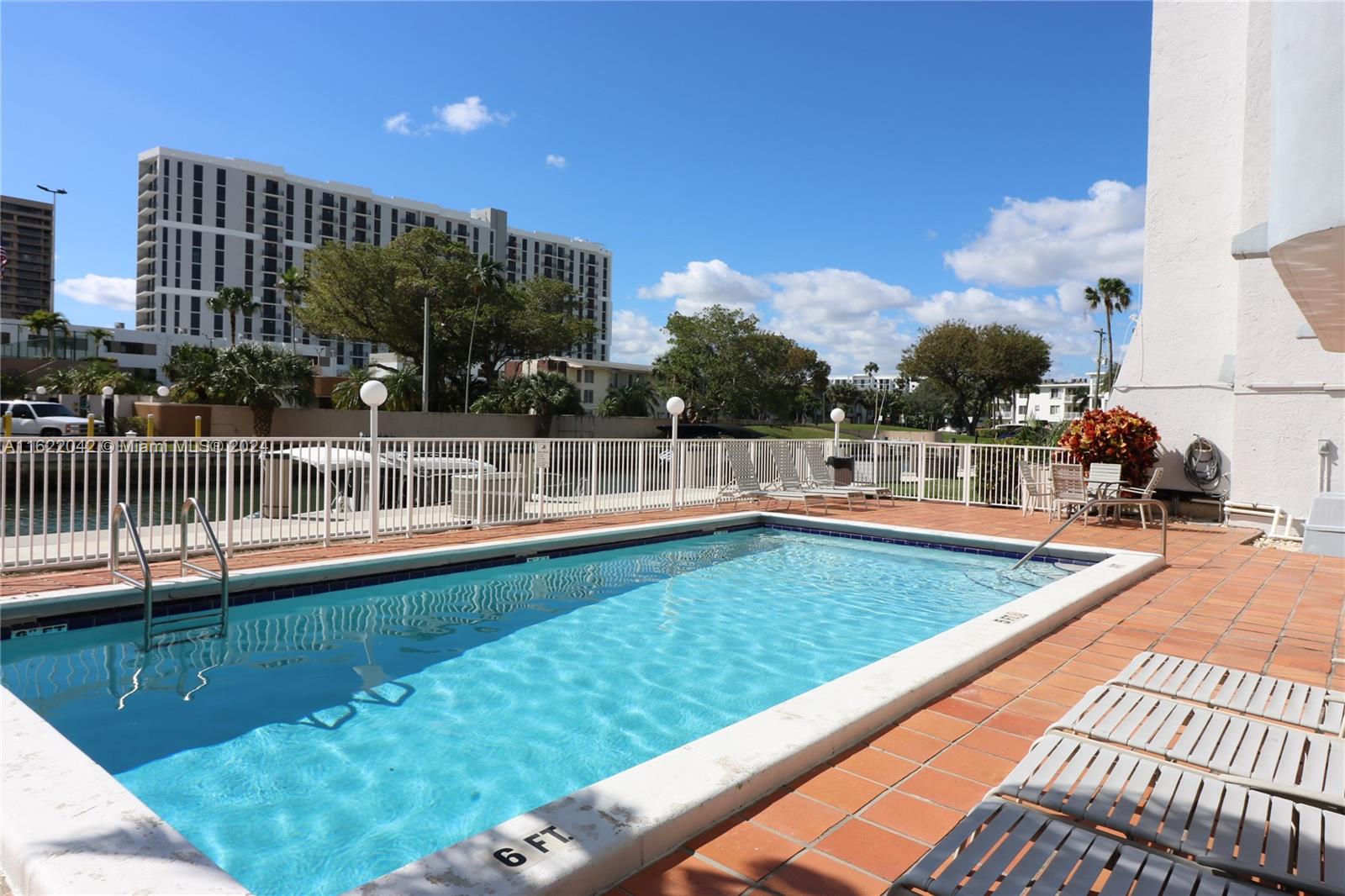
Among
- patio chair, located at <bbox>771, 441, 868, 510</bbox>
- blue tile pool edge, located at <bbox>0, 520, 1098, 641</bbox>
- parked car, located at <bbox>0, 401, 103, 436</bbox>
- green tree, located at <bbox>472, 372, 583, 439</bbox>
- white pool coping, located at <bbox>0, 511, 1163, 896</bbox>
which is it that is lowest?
blue tile pool edge, located at <bbox>0, 520, 1098, 641</bbox>

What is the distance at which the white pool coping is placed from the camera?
1.97 meters

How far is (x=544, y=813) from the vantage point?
7.67ft

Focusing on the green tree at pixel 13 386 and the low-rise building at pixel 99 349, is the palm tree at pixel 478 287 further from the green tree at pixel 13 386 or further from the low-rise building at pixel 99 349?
the green tree at pixel 13 386

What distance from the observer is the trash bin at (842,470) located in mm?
14320

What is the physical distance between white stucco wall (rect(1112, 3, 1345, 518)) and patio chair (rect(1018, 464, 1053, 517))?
2210 millimetres

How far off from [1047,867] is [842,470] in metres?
12.8

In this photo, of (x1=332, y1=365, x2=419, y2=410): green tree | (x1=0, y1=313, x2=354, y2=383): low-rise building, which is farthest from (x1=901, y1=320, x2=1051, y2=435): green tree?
(x1=0, y1=313, x2=354, y2=383): low-rise building

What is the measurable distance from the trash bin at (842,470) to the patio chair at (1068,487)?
3685 millimetres

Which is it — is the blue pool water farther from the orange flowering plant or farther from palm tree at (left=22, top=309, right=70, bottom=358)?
palm tree at (left=22, top=309, right=70, bottom=358)

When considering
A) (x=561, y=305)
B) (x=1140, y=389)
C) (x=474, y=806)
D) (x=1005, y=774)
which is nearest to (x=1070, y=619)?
(x=1005, y=774)

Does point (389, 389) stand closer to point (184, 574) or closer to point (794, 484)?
point (794, 484)

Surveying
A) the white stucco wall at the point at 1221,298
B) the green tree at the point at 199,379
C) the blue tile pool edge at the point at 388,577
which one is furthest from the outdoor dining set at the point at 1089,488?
the green tree at the point at 199,379

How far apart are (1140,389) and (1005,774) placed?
42.1ft

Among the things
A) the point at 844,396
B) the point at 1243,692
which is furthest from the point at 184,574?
the point at 844,396
